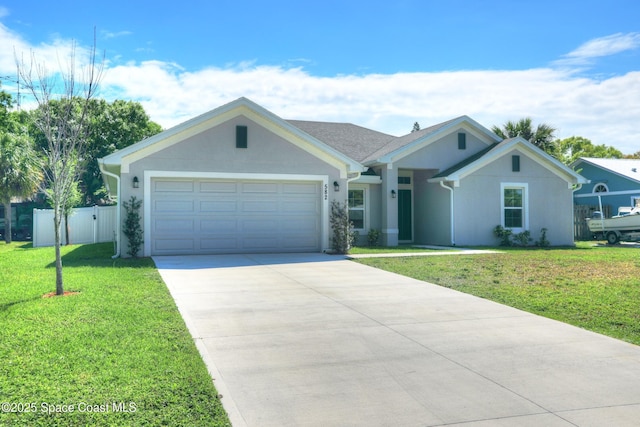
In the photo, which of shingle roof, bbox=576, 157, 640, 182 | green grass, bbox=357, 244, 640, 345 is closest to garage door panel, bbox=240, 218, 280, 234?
green grass, bbox=357, 244, 640, 345

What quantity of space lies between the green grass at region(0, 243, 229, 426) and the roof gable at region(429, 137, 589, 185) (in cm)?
1273

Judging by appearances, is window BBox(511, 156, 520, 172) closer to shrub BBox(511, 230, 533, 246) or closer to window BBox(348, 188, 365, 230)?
shrub BBox(511, 230, 533, 246)

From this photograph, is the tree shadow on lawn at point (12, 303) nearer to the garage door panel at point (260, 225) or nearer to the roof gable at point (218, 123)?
the roof gable at point (218, 123)

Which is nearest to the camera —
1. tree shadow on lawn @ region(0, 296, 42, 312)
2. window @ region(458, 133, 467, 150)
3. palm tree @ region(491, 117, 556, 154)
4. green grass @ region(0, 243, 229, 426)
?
green grass @ region(0, 243, 229, 426)

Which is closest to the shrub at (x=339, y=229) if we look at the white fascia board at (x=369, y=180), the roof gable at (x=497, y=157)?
the white fascia board at (x=369, y=180)

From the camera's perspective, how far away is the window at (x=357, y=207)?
18578 mm

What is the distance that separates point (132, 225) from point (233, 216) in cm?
284

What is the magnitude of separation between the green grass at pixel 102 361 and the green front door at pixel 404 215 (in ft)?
43.2

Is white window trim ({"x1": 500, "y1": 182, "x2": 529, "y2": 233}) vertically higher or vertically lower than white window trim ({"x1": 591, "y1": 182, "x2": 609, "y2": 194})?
lower

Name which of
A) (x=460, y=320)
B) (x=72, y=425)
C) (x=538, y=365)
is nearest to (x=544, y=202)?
(x=460, y=320)

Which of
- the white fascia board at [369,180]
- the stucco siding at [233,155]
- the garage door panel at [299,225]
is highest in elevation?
the stucco siding at [233,155]

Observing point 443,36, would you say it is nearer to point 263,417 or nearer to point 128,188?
point 128,188

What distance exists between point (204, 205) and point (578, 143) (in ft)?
168

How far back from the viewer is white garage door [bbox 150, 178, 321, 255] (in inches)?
552
